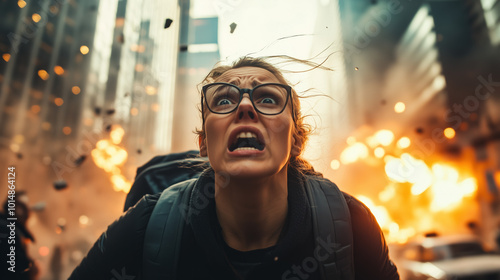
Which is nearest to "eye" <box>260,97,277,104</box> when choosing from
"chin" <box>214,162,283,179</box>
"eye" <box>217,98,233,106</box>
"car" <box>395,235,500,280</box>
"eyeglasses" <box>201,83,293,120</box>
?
"eyeglasses" <box>201,83,293,120</box>

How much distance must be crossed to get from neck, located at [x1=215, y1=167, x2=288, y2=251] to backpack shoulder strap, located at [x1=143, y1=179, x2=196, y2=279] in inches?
10.4

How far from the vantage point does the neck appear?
4.77 feet

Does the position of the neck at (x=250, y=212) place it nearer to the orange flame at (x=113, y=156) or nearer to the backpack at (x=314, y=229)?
the backpack at (x=314, y=229)

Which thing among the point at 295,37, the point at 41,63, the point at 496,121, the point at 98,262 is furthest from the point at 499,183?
the point at 41,63

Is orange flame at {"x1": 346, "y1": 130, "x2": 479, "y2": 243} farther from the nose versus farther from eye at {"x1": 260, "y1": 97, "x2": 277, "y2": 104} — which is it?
the nose

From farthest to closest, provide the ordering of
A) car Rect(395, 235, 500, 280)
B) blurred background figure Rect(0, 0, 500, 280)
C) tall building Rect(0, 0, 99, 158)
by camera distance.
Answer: tall building Rect(0, 0, 99, 158) < blurred background figure Rect(0, 0, 500, 280) < car Rect(395, 235, 500, 280)

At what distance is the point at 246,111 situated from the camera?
4.68 ft

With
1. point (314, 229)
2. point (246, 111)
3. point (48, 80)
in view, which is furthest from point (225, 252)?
point (48, 80)

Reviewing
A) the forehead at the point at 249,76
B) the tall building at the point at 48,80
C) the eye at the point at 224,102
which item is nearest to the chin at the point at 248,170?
the eye at the point at 224,102

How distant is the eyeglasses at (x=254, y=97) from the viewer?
1.51 meters

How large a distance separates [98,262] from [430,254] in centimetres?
762

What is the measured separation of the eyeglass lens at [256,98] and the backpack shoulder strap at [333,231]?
65 centimetres

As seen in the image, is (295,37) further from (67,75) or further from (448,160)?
(67,75)

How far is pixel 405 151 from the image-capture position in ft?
33.8
